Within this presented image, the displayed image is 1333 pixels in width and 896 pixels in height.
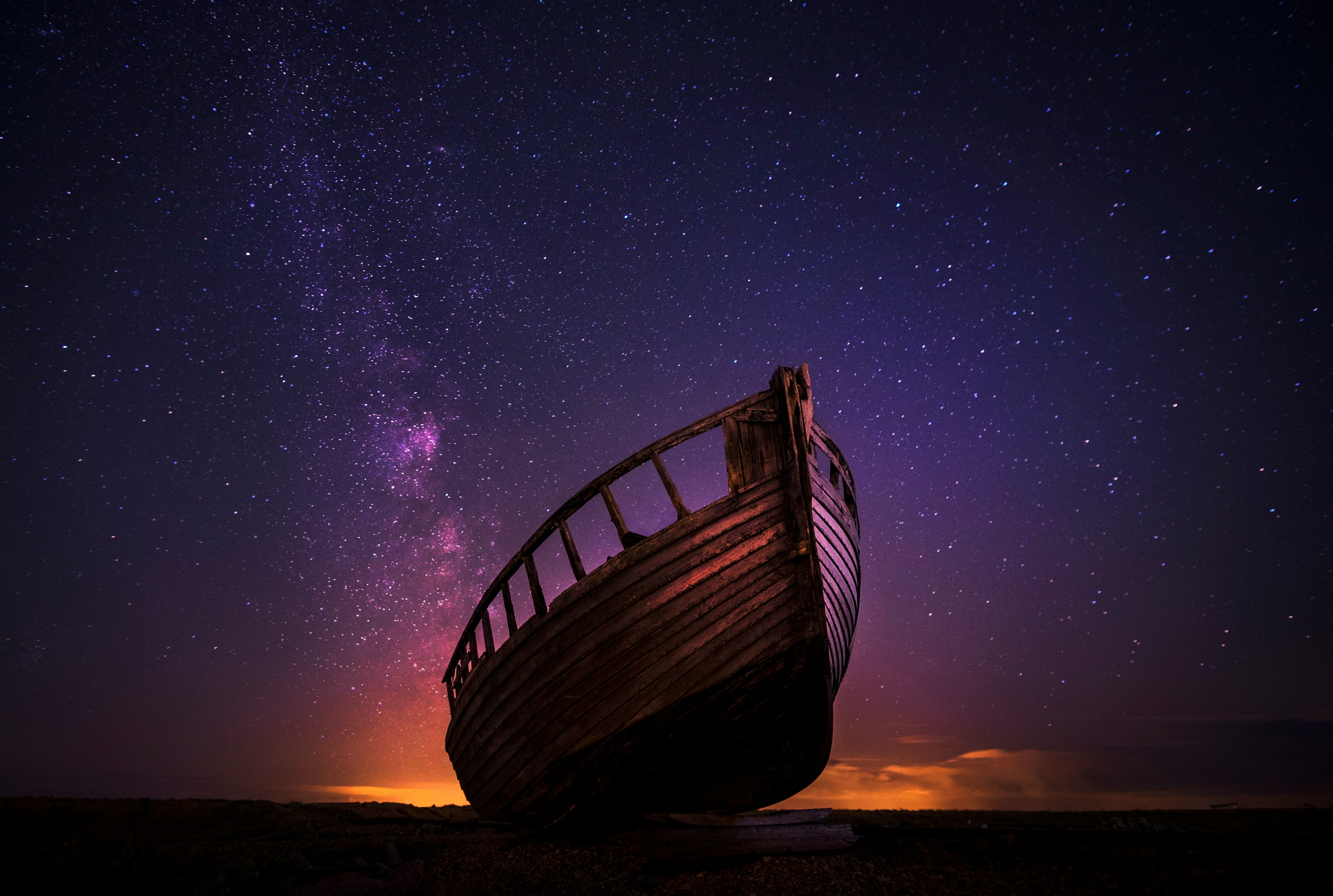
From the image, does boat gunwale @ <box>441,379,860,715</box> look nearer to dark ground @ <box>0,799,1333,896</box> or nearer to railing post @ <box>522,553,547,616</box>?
railing post @ <box>522,553,547,616</box>

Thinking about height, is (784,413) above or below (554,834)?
above

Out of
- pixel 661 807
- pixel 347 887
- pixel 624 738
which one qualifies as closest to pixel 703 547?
pixel 624 738

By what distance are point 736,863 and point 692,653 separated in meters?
1.95

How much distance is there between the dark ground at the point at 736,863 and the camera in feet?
13.7

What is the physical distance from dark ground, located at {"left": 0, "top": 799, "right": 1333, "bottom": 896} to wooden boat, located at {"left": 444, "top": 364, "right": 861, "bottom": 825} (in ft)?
2.62

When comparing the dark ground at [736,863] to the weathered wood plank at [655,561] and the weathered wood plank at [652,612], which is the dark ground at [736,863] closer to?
the weathered wood plank at [652,612]

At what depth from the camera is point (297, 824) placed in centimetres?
919

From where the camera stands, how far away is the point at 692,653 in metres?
5.59

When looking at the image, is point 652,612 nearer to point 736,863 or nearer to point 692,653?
point 692,653

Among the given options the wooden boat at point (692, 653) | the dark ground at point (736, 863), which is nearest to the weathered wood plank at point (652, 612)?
the wooden boat at point (692, 653)

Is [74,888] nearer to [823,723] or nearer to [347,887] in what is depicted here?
[347,887]

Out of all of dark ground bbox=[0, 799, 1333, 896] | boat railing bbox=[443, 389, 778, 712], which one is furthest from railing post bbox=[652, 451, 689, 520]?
dark ground bbox=[0, 799, 1333, 896]

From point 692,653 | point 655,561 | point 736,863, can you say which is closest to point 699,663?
point 692,653

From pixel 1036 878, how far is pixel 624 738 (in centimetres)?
358
